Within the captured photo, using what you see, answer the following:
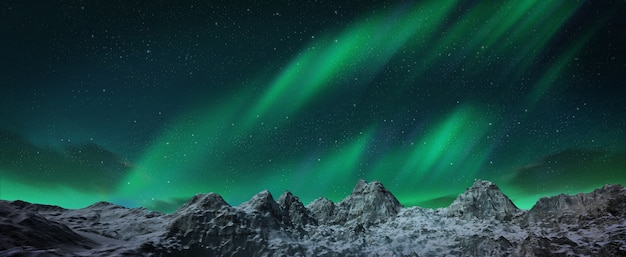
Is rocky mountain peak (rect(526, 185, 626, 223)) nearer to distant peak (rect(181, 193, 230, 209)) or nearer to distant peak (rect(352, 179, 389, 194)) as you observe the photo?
distant peak (rect(352, 179, 389, 194))

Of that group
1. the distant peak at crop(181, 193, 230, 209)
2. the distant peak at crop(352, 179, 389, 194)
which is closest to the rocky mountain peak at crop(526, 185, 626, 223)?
the distant peak at crop(352, 179, 389, 194)

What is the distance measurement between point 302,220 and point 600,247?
251 feet

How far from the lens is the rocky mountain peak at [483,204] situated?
107375 mm

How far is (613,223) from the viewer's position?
270 feet

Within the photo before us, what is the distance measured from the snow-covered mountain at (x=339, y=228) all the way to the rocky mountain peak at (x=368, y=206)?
1.39 feet

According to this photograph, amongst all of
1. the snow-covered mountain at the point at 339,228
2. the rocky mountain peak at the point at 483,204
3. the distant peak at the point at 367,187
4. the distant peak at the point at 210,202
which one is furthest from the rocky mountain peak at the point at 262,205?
the rocky mountain peak at the point at 483,204

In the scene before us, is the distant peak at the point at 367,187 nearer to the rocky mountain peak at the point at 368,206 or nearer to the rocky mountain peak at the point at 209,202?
the rocky mountain peak at the point at 368,206

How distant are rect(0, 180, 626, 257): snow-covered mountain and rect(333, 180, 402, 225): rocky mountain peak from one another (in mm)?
425

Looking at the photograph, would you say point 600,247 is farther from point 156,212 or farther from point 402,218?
point 156,212

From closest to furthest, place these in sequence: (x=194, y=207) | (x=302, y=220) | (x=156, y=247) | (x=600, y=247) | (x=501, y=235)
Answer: (x=156, y=247) → (x=600, y=247) → (x=194, y=207) → (x=501, y=235) → (x=302, y=220)

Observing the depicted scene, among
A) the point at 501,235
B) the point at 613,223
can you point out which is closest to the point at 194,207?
the point at 501,235

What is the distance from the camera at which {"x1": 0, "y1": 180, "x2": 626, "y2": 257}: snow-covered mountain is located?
7194 cm

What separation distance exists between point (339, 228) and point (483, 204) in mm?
47458

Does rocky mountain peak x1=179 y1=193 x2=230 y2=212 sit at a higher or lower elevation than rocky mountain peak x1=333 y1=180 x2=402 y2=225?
lower
